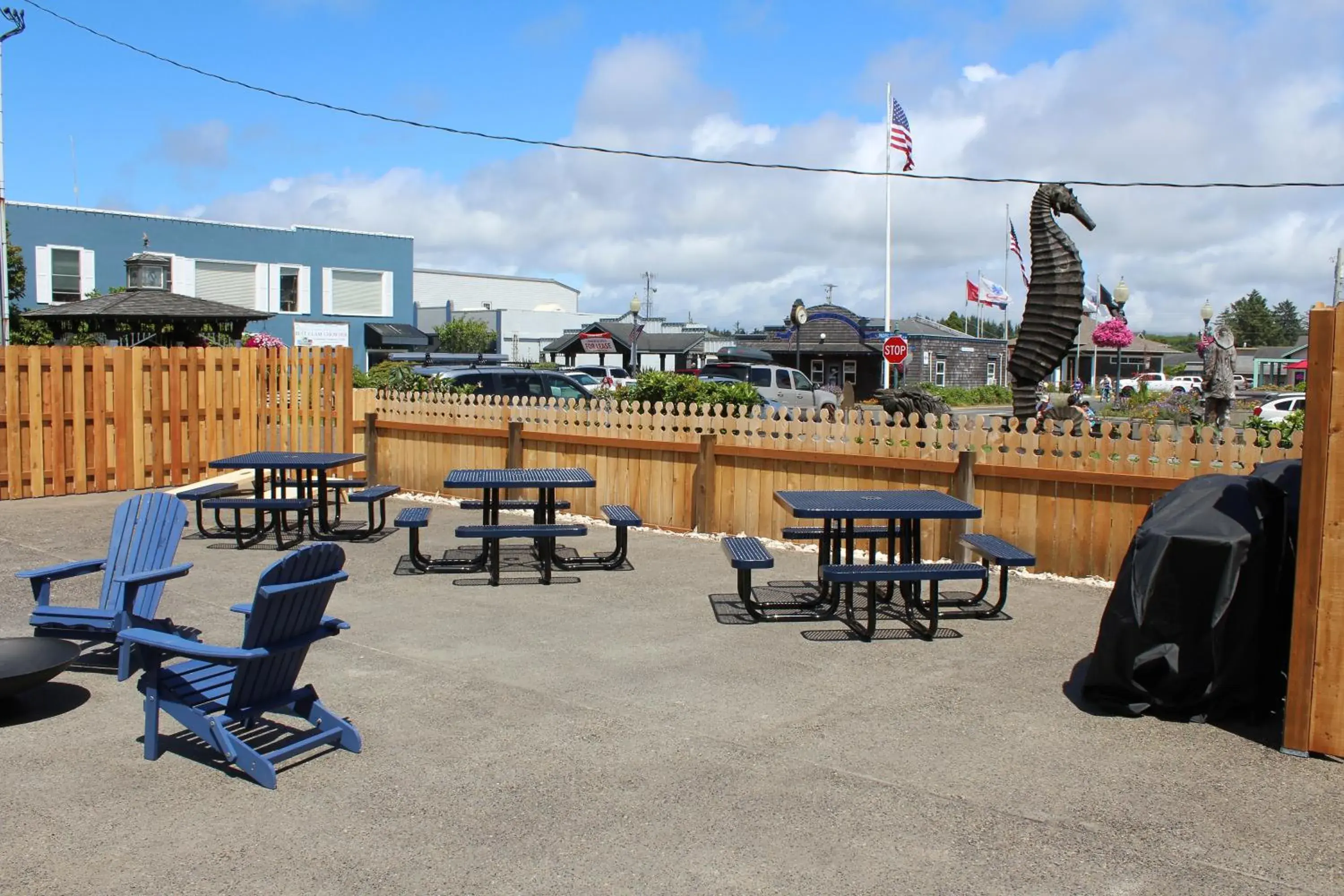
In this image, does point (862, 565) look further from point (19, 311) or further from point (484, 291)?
point (484, 291)

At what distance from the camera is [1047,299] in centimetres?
1326

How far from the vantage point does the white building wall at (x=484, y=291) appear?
85.2 metres

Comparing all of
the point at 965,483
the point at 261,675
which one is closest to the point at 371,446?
the point at 965,483

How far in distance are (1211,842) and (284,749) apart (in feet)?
12.7

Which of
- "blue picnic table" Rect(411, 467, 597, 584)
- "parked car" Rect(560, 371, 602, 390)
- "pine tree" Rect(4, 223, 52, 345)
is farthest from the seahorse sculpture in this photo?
"parked car" Rect(560, 371, 602, 390)

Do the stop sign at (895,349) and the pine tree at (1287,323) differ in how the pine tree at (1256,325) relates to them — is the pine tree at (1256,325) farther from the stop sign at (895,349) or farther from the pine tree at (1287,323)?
the stop sign at (895,349)

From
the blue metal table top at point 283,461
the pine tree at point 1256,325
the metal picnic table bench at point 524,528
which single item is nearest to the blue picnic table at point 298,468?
the blue metal table top at point 283,461

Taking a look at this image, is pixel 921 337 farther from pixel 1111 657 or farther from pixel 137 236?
pixel 1111 657

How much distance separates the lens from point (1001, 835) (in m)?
4.50

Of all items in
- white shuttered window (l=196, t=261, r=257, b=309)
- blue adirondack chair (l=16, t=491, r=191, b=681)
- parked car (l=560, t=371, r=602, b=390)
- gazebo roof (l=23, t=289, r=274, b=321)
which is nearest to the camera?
blue adirondack chair (l=16, t=491, r=191, b=681)

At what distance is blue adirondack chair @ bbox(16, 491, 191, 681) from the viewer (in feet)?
20.9

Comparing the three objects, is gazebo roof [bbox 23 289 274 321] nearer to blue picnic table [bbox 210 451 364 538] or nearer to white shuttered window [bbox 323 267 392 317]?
blue picnic table [bbox 210 451 364 538]

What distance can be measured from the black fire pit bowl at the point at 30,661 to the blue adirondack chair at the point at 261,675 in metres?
0.60

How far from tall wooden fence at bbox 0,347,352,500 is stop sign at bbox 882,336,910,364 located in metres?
17.4
